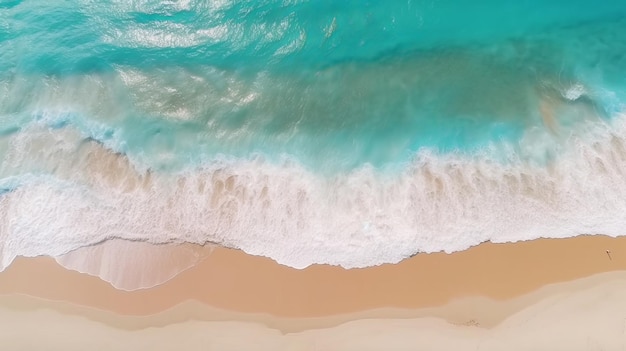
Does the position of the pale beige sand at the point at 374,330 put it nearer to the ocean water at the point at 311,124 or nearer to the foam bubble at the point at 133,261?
the foam bubble at the point at 133,261

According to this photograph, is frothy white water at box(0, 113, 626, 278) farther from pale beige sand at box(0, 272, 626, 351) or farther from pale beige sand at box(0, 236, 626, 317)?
pale beige sand at box(0, 272, 626, 351)

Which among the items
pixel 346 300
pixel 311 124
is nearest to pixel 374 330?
pixel 346 300

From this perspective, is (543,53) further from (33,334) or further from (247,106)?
(33,334)

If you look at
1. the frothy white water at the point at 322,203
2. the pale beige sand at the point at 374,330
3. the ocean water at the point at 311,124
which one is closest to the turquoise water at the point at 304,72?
the ocean water at the point at 311,124

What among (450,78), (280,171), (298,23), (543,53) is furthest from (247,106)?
(543,53)

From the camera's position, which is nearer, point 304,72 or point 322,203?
point 322,203

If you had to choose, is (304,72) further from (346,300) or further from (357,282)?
(346,300)
